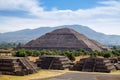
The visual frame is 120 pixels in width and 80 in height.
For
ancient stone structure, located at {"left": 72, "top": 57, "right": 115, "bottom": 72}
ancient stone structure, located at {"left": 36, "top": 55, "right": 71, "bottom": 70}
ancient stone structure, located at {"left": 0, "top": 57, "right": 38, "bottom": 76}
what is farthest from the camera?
ancient stone structure, located at {"left": 36, "top": 55, "right": 71, "bottom": 70}

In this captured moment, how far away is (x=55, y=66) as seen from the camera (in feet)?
344

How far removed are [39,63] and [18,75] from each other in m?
27.0

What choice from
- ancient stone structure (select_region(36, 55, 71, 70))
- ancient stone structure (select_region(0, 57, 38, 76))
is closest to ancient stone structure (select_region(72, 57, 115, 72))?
ancient stone structure (select_region(36, 55, 71, 70))

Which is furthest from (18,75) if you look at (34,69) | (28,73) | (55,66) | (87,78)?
(55,66)

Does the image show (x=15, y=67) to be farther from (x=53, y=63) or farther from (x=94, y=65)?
(x=94, y=65)

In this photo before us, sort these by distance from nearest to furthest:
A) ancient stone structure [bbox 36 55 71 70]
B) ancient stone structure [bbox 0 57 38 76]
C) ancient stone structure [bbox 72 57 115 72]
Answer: ancient stone structure [bbox 0 57 38 76] < ancient stone structure [bbox 72 57 115 72] < ancient stone structure [bbox 36 55 71 70]

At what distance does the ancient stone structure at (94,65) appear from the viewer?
97.9 meters

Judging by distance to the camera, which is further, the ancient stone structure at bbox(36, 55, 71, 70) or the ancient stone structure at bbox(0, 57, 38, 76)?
the ancient stone structure at bbox(36, 55, 71, 70)

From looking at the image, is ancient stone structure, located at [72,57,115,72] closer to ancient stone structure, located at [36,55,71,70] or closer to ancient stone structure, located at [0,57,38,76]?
ancient stone structure, located at [36,55,71,70]

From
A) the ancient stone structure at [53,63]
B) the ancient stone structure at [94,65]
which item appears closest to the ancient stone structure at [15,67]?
the ancient stone structure at [53,63]

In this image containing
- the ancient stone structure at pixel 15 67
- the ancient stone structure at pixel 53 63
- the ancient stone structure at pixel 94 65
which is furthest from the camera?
the ancient stone structure at pixel 53 63

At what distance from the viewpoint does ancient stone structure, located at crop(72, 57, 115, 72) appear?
97875mm

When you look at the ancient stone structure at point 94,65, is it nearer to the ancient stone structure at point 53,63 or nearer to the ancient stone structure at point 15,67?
the ancient stone structure at point 53,63

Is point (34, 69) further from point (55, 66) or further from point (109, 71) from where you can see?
point (109, 71)
